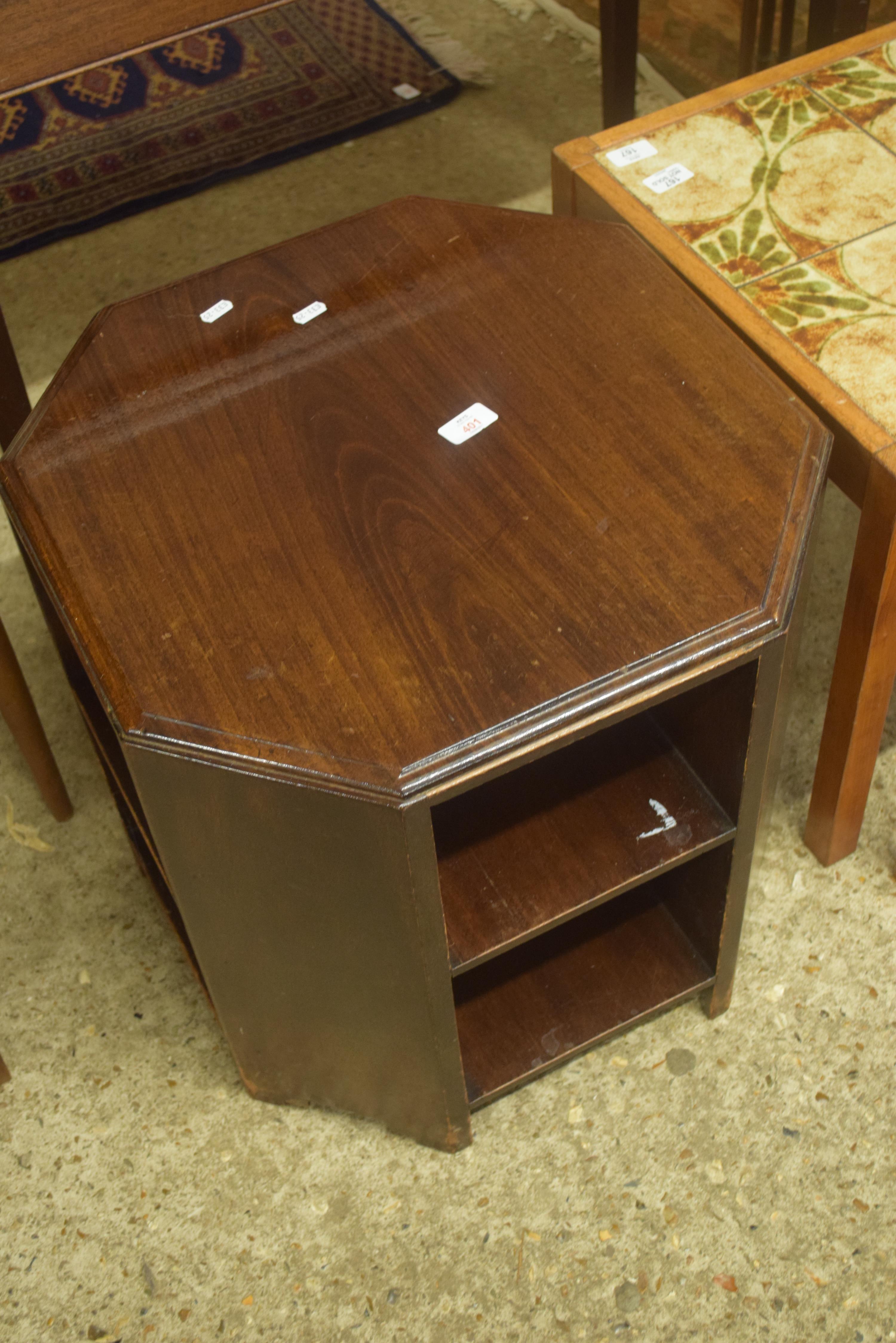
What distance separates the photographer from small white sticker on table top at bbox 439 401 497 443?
119 cm

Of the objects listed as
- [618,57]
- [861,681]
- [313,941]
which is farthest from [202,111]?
[313,941]

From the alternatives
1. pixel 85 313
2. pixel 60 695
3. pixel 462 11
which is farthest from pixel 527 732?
pixel 462 11

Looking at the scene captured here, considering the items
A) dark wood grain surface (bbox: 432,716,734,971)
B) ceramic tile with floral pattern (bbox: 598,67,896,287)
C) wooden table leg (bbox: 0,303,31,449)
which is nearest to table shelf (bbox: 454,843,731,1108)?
dark wood grain surface (bbox: 432,716,734,971)

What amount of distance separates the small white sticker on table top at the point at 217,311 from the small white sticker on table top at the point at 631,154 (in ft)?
1.59

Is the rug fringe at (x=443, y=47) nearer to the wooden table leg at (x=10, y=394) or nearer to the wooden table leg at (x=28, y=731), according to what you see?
the wooden table leg at (x=10, y=394)

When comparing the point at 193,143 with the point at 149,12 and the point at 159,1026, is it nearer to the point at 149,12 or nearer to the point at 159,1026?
the point at 149,12

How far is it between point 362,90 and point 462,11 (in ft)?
1.23

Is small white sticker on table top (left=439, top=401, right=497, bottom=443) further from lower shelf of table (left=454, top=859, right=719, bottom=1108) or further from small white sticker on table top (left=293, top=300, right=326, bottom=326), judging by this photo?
lower shelf of table (left=454, top=859, right=719, bottom=1108)

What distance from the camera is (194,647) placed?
3.45 ft

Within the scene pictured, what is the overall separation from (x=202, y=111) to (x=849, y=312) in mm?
1832

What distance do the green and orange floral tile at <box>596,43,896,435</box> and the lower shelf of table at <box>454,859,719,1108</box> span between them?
59cm

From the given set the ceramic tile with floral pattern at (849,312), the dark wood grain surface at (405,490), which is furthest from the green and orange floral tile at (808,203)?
the dark wood grain surface at (405,490)

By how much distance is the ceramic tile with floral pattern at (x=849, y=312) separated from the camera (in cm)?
125

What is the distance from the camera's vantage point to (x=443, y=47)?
2.80 metres
